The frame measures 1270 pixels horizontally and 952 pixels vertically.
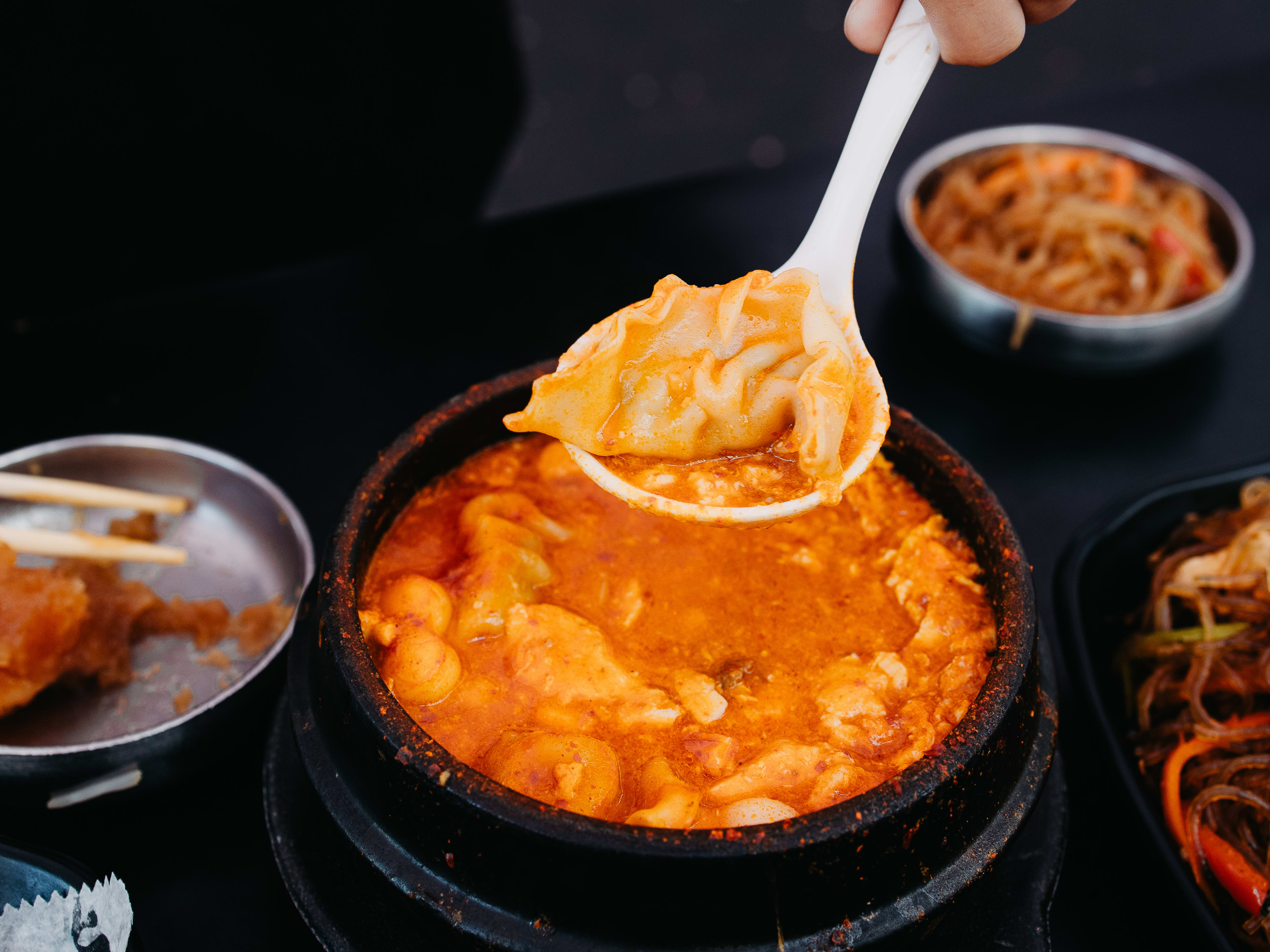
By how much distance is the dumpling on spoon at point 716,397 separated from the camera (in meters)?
1.69

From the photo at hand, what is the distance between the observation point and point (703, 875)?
136 centimetres

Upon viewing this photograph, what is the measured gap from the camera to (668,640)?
185 centimetres

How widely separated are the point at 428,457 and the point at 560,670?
539 mm

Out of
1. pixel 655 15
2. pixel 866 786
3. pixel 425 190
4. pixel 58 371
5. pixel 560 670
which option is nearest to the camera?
pixel 866 786

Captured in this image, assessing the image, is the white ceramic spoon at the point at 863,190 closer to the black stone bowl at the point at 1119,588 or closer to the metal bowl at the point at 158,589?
the black stone bowl at the point at 1119,588

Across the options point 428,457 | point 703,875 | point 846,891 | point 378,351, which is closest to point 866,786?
point 846,891

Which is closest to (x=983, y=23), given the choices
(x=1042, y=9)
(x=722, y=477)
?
(x=1042, y=9)

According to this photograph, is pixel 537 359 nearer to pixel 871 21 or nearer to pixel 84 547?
pixel 84 547

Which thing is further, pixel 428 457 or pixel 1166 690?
pixel 1166 690

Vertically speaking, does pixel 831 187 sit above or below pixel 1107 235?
above

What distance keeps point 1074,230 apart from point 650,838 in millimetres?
2786

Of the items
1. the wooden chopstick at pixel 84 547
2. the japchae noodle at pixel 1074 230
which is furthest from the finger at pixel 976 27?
the wooden chopstick at pixel 84 547

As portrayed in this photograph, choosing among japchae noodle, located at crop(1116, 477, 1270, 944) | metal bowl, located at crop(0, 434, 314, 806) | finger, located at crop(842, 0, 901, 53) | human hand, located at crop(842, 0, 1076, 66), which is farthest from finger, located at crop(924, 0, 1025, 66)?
metal bowl, located at crop(0, 434, 314, 806)

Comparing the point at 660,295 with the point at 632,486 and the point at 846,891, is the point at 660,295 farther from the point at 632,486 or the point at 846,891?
the point at 846,891
